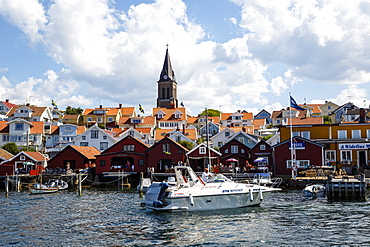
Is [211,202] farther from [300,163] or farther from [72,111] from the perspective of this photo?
[72,111]

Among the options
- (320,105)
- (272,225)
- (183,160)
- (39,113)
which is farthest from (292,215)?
(320,105)

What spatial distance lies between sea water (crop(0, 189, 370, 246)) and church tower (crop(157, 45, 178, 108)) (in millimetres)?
110480

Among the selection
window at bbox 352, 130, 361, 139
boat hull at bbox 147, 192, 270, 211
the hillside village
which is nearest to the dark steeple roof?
the hillside village

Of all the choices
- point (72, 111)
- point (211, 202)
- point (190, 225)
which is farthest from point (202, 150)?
point (72, 111)

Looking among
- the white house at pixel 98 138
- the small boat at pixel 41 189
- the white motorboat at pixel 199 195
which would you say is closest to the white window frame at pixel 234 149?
the white house at pixel 98 138

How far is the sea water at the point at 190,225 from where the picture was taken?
21.8 meters

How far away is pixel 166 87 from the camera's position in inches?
5758

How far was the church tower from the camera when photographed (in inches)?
5738

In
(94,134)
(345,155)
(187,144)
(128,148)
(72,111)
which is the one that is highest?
(72,111)

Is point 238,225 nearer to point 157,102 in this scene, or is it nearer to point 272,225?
point 272,225

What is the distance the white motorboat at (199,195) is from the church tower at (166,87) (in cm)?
11284

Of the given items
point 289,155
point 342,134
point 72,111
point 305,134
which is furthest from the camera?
point 72,111

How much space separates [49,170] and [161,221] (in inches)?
1632

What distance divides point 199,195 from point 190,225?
488 centimetres
